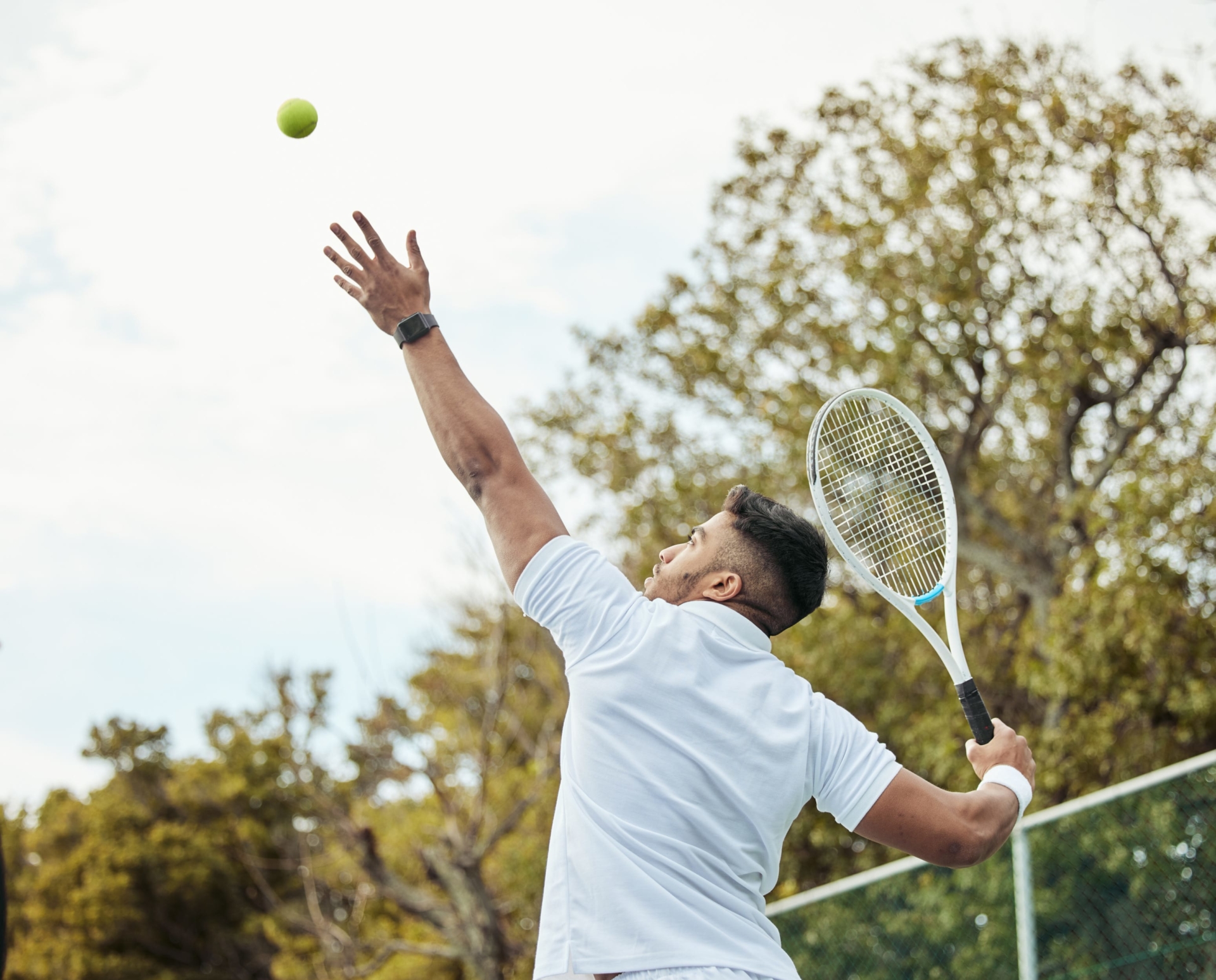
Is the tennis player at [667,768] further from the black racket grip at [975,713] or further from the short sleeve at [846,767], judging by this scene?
the black racket grip at [975,713]

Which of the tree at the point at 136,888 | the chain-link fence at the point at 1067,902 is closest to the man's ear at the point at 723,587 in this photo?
the chain-link fence at the point at 1067,902

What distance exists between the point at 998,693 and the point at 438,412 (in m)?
10.9

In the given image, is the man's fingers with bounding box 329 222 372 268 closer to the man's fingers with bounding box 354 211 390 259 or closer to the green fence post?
the man's fingers with bounding box 354 211 390 259

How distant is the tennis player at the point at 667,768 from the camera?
1847 mm

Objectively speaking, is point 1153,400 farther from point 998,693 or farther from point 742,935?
point 742,935

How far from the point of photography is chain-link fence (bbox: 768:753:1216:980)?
5.89 metres

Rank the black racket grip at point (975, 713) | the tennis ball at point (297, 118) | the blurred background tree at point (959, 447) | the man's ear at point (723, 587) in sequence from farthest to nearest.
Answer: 1. the blurred background tree at point (959, 447)
2. the tennis ball at point (297, 118)
3. the black racket grip at point (975, 713)
4. the man's ear at point (723, 587)

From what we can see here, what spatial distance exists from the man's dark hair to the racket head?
913 mm

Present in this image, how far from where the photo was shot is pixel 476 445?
1992mm

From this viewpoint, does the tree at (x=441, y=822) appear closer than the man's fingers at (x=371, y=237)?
No

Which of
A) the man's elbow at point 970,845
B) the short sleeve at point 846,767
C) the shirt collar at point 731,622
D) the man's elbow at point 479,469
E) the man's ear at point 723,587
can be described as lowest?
the man's elbow at point 970,845

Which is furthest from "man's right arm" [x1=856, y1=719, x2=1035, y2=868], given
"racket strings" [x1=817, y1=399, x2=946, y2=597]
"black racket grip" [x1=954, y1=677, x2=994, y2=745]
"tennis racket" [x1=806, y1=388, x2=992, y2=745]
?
"racket strings" [x1=817, y1=399, x2=946, y2=597]

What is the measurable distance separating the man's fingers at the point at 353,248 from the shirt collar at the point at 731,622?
0.89 metres

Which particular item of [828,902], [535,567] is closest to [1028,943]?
[828,902]
